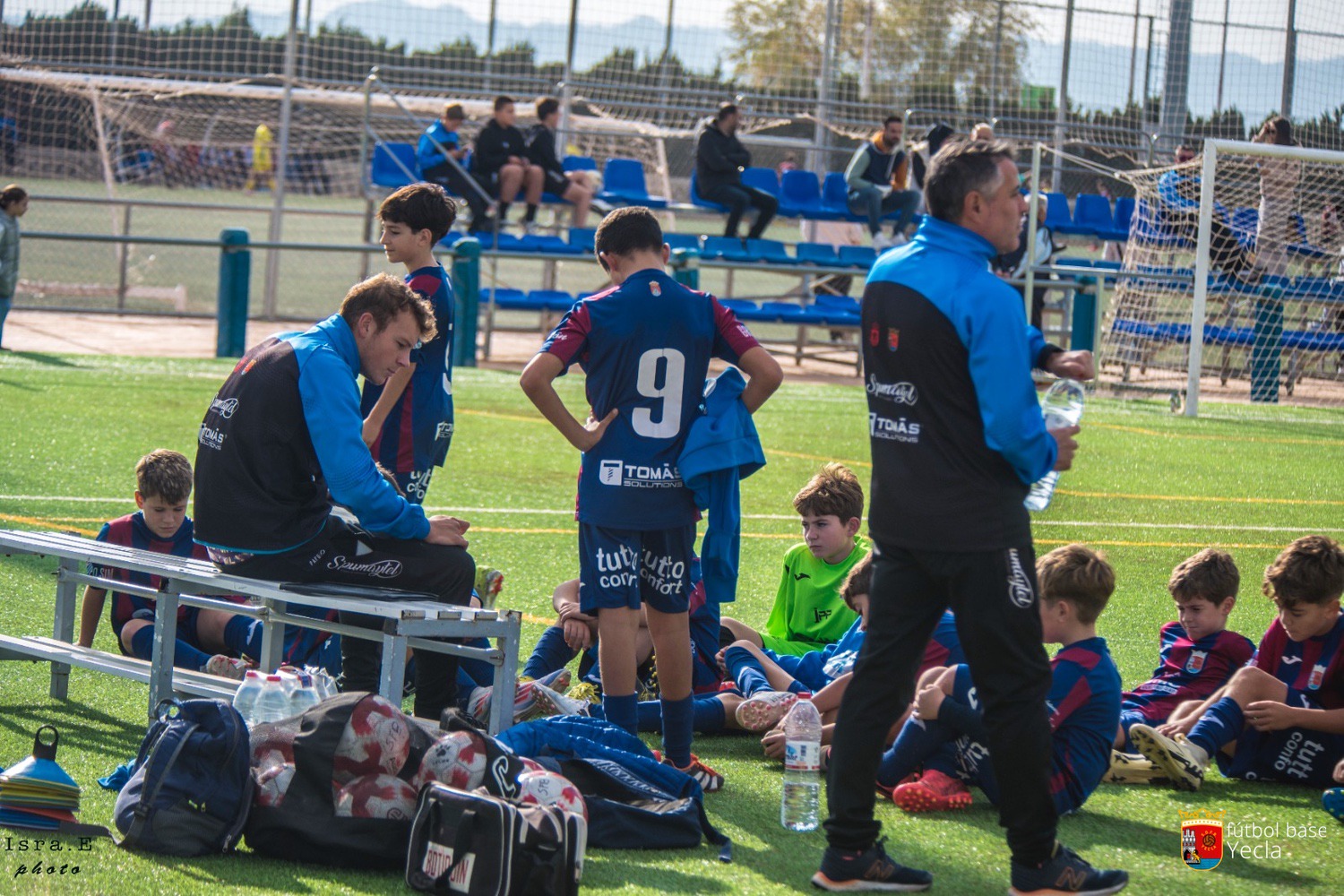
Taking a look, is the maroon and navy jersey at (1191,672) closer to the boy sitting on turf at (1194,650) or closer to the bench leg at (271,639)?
the boy sitting on turf at (1194,650)

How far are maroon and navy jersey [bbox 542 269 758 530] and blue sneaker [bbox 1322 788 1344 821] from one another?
2.16 metres

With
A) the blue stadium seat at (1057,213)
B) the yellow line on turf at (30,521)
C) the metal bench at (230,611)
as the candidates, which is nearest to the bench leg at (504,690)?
the metal bench at (230,611)

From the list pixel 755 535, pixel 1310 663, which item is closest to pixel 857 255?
pixel 755 535

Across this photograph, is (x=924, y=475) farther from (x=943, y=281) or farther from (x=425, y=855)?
(x=425, y=855)

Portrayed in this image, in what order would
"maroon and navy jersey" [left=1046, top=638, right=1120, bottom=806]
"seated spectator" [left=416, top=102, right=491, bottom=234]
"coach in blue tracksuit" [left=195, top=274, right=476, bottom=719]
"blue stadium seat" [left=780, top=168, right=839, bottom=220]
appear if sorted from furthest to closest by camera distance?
"blue stadium seat" [left=780, top=168, right=839, bottom=220]
"seated spectator" [left=416, top=102, right=491, bottom=234]
"coach in blue tracksuit" [left=195, top=274, right=476, bottom=719]
"maroon and navy jersey" [left=1046, top=638, right=1120, bottom=806]

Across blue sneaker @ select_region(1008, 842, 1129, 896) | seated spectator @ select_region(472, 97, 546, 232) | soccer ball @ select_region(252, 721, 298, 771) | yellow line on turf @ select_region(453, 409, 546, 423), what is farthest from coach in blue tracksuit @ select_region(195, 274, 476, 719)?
seated spectator @ select_region(472, 97, 546, 232)

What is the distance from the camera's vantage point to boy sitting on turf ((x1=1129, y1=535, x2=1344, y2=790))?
4969mm

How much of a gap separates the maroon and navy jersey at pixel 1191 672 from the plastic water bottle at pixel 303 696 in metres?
2.91

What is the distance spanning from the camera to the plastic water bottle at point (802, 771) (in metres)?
4.50

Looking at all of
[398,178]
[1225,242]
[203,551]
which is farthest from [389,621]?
[398,178]

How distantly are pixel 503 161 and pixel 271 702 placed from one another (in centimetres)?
1589

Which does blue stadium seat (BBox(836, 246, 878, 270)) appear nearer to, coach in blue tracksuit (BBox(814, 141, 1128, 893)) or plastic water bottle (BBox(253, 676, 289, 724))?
plastic water bottle (BBox(253, 676, 289, 724))

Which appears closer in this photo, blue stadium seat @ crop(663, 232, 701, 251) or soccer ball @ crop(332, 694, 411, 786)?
Answer: soccer ball @ crop(332, 694, 411, 786)

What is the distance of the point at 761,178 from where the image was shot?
2247 centimetres
